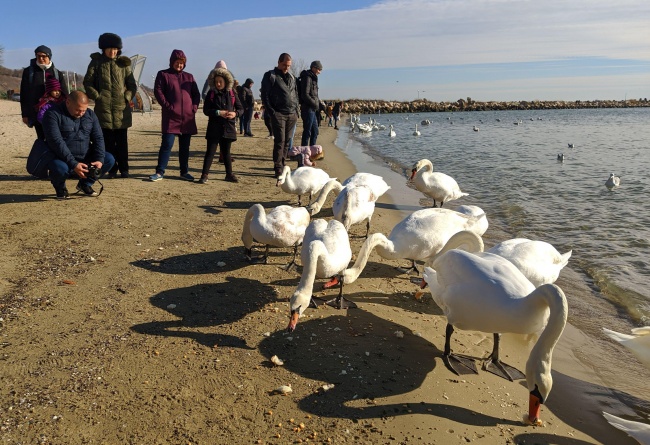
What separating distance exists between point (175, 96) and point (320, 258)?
241 inches

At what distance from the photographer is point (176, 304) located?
4.77m

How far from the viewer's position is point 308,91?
1129cm

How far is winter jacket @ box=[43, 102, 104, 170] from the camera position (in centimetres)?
742

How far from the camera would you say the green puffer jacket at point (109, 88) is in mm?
8648

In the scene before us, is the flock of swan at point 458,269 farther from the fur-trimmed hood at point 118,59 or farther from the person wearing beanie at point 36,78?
the person wearing beanie at point 36,78

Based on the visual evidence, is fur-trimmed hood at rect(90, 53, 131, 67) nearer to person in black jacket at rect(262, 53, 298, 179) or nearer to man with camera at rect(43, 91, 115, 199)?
man with camera at rect(43, 91, 115, 199)

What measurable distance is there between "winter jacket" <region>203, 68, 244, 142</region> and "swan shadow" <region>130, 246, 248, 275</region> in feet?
13.2

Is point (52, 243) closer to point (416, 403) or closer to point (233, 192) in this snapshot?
point (233, 192)

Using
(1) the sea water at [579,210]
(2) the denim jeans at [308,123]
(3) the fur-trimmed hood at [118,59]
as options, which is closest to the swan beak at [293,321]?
(1) the sea water at [579,210]

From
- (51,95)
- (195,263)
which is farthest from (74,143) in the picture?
(195,263)

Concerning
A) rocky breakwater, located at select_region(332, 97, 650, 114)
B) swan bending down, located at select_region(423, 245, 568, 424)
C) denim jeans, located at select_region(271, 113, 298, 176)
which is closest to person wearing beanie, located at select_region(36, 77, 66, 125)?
denim jeans, located at select_region(271, 113, 298, 176)

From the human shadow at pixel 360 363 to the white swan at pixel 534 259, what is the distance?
4.26 ft

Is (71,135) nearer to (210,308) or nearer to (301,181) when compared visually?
(301,181)

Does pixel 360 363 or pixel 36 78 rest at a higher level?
pixel 36 78
